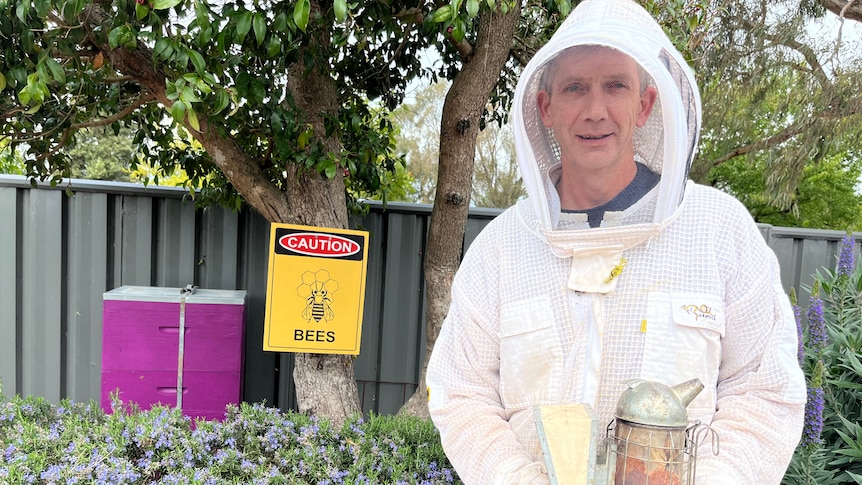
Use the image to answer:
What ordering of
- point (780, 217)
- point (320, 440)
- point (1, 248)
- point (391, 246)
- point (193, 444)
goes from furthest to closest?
point (780, 217), point (391, 246), point (1, 248), point (320, 440), point (193, 444)

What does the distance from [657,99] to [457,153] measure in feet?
5.96

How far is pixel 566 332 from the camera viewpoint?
122 cm

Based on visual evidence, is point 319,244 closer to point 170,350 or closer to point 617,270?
point 170,350

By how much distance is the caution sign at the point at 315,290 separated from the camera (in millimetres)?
2863

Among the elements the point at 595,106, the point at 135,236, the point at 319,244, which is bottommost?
the point at 135,236

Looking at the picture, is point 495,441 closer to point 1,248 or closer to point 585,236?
point 585,236

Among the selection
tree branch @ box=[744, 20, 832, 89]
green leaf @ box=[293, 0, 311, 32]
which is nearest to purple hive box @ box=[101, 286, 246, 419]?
green leaf @ box=[293, 0, 311, 32]

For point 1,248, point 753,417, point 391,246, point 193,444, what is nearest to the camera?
point 753,417

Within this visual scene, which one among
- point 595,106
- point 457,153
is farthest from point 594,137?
point 457,153

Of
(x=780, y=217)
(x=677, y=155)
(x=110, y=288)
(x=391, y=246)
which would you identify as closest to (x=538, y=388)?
(x=677, y=155)

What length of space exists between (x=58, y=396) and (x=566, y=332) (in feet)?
12.9

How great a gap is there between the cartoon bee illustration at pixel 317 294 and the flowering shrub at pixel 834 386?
7.06ft

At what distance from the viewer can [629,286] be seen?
1198 mm

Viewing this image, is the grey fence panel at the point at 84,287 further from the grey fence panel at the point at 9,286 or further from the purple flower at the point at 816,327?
the purple flower at the point at 816,327
